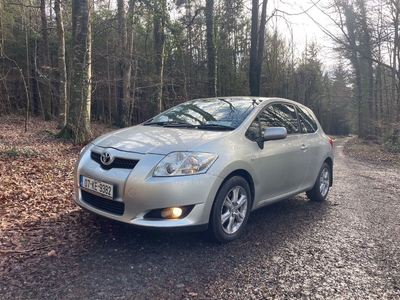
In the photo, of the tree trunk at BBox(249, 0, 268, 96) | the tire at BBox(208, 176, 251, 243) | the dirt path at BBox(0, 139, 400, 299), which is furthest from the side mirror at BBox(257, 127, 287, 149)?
the tree trunk at BBox(249, 0, 268, 96)

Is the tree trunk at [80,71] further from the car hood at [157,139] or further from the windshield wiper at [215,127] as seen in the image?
the windshield wiper at [215,127]

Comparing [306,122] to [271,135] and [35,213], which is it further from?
[35,213]

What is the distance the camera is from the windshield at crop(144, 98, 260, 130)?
4.18 meters

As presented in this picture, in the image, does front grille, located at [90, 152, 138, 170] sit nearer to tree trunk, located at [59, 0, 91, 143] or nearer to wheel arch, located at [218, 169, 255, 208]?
wheel arch, located at [218, 169, 255, 208]

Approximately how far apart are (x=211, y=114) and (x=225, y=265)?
6.81 ft

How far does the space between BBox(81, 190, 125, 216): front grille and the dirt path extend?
0.38m

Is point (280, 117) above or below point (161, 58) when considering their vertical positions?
below

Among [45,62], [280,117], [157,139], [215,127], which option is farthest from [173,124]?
[45,62]

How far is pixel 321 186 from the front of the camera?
5734 millimetres

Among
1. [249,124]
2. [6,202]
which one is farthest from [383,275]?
[6,202]

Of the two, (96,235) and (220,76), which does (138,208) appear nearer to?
(96,235)

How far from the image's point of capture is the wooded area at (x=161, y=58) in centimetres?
1265

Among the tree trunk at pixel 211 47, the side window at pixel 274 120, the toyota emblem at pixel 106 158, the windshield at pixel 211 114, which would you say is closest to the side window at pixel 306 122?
the side window at pixel 274 120

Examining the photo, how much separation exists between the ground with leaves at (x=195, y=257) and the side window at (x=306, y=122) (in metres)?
1.31
